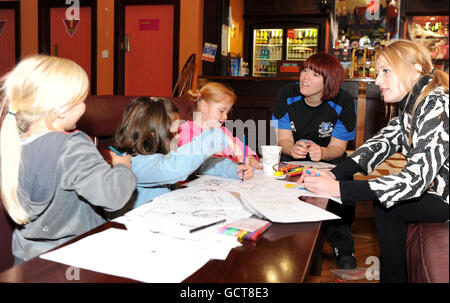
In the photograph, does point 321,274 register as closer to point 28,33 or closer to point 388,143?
point 388,143

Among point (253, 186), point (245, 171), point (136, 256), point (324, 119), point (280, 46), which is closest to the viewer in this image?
point (136, 256)

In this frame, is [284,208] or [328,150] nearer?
[284,208]

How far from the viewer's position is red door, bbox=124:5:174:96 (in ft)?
21.3

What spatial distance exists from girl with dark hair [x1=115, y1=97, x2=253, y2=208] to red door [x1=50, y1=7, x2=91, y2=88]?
5.86 metres

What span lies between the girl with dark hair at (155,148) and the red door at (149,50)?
5121 mm

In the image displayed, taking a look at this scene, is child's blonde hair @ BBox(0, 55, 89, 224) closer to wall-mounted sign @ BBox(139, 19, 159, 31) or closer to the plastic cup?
the plastic cup

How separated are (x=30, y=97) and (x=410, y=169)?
1025mm

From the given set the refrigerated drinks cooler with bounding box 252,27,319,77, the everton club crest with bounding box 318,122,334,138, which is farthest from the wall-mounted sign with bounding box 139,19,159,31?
the everton club crest with bounding box 318,122,334,138

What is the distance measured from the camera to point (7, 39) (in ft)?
24.1

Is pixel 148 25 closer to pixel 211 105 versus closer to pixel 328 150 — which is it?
pixel 211 105

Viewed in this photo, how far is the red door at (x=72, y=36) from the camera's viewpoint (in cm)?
693

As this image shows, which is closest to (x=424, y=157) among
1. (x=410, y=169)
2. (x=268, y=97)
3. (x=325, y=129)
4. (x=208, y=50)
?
(x=410, y=169)

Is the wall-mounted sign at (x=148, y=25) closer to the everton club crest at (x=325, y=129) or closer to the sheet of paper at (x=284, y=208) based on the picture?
the everton club crest at (x=325, y=129)

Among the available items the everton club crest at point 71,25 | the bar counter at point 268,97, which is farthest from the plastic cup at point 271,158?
the everton club crest at point 71,25
